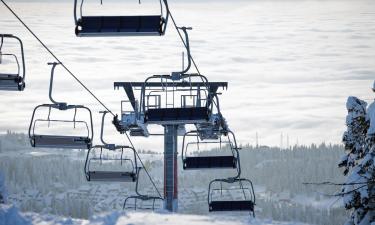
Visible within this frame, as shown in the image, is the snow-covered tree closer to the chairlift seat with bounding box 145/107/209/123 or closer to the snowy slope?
the snowy slope

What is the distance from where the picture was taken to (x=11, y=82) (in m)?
14.6

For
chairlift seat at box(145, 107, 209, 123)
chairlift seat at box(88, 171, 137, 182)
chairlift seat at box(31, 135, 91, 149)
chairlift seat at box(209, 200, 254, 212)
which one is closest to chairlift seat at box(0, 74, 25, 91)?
chairlift seat at box(145, 107, 209, 123)

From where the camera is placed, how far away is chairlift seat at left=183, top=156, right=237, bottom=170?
72.5 ft

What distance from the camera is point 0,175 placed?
156ft

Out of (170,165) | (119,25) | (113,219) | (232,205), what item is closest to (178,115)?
(113,219)

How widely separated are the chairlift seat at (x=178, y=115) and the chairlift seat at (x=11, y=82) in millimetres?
2811

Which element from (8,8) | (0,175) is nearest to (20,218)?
(8,8)

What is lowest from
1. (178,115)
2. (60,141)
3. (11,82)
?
(60,141)

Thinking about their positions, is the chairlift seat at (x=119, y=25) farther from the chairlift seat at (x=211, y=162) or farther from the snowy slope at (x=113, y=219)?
the chairlift seat at (x=211, y=162)

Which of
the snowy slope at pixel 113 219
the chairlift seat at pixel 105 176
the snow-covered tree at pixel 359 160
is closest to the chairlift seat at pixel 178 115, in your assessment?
the snowy slope at pixel 113 219

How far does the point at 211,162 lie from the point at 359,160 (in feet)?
16.2

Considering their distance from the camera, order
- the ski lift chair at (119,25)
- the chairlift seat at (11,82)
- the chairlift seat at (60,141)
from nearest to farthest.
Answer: the ski lift chair at (119,25)
the chairlift seat at (11,82)
the chairlift seat at (60,141)

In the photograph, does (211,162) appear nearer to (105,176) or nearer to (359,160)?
(105,176)

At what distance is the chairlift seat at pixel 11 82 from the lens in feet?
47.8
